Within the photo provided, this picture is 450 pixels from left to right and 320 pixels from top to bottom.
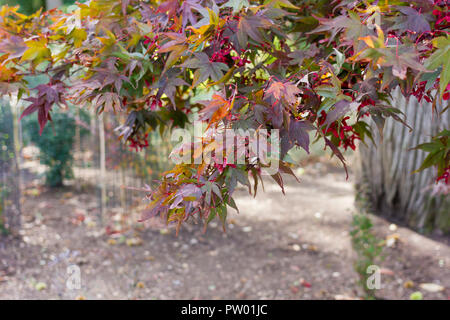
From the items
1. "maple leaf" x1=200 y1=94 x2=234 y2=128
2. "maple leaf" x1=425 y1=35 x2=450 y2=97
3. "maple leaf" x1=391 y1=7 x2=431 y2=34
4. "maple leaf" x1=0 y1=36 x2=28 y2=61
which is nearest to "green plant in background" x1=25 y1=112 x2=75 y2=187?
"maple leaf" x1=0 y1=36 x2=28 y2=61

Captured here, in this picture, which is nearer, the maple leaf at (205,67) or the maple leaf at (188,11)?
the maple leaf at (205,67)

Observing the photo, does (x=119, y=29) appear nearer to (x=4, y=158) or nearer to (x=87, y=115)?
(x=4, y=158)

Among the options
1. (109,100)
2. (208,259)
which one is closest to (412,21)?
(109,100)

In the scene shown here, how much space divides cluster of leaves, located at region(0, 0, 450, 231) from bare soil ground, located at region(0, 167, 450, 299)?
1741 mm

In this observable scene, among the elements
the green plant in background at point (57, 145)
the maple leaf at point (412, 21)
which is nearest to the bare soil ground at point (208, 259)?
the green plant in background at point (57, 145)

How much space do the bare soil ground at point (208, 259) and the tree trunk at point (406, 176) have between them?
0.54 feet

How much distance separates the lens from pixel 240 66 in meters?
1.23

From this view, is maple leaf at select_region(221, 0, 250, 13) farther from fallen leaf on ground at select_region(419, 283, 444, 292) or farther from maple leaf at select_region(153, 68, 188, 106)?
fallen leaf on ground at select_region(419, 283, 444, 292)

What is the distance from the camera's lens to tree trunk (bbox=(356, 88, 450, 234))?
11.8 feet

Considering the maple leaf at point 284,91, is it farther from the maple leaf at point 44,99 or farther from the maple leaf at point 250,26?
the maple leaf at point 44,99

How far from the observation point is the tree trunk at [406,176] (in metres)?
3.59

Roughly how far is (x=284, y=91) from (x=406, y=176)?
3.21 m

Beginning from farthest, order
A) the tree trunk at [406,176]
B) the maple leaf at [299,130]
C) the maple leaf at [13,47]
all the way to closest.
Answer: the tree trunk at [406,176] < the maple leaf at [13,47] < the maple leaf at [299,130]
